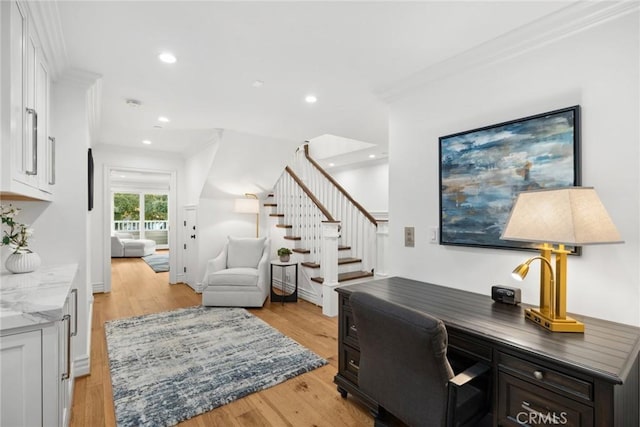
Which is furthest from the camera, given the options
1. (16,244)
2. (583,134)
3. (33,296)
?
(16,244)

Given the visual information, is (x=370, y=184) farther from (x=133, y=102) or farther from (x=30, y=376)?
(x=30, y=376)

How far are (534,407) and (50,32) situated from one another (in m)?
3.17

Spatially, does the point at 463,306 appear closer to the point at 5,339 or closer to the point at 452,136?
the point at 452,136

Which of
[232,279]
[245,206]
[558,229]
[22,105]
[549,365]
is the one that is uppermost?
[22,105]

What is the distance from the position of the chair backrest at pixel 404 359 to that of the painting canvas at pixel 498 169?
0.99 metres

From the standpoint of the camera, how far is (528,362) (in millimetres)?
1251

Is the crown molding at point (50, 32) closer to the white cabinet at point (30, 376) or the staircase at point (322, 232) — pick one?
the white cabinet at point (30, 376)

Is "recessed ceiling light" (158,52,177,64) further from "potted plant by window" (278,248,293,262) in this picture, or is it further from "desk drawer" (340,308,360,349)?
"potted plant by window" (278,248,293,262)

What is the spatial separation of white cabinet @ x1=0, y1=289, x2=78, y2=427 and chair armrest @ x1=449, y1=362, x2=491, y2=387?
5.68 ft

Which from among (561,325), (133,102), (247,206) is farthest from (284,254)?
(561,325)

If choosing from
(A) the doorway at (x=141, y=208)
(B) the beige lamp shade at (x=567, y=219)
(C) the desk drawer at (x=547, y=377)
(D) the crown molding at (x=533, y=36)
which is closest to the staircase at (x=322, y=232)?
(D) the crown molding at (x=533, y=36)

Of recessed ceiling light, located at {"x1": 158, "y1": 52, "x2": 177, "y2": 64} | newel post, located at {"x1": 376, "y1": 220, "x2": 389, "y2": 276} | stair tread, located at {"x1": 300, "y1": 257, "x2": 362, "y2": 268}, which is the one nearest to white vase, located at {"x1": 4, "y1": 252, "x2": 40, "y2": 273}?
recessed ceiling light, located at {"x1": 158, "y1": 52, "x2": 177, "y2": 64}

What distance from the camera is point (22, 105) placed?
152 centimetres

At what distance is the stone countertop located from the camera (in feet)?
3.99
